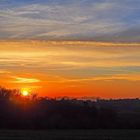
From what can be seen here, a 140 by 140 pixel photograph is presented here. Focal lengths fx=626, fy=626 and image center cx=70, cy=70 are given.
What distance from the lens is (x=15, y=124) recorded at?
66.8m

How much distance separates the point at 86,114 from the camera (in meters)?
71.4

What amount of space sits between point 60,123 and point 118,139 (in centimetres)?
2521

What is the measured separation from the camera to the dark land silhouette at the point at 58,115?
65.2 meters

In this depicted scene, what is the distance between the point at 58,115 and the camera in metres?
70.0

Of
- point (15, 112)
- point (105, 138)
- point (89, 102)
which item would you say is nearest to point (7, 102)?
point (15, 112)

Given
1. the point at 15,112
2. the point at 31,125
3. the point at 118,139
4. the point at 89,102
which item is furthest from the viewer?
the point at 89,102

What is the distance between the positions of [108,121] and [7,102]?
45.4 ft

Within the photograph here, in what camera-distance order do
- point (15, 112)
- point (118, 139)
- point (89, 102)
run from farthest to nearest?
1. point (89, 102)
2. point (15, 112)
3. point (118, 139)

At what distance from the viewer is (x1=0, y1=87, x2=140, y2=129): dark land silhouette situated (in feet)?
214

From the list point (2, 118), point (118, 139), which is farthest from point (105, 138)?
point (2, 118)

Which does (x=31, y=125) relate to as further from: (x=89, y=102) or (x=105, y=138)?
(x=105, y=138)

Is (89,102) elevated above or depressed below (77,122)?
above

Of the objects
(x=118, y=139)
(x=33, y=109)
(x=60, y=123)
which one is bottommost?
(x=118, y=139)

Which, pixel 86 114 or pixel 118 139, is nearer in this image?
pixel 118 139
